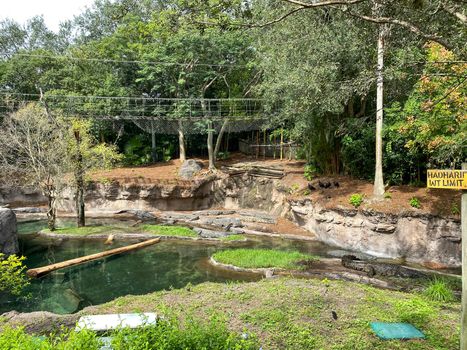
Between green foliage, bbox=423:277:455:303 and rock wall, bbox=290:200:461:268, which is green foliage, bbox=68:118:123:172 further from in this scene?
green foliage, bbox=423:277:455:303

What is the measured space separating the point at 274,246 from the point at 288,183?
5.94 metres

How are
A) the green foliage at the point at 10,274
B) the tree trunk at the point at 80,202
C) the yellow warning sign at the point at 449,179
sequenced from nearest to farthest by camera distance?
1. the yellow warning sign at the point at 449,179
2. the green foliage at the point at 10,274
3. the tree trunk at the point at 80,202

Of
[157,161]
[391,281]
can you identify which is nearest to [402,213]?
[391,281]

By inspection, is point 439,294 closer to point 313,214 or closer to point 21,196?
point 313,214

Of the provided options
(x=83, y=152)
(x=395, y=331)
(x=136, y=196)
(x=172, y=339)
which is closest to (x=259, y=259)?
(x=395, y=331)

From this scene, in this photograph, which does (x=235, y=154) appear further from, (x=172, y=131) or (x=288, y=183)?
(x=288, y=183)

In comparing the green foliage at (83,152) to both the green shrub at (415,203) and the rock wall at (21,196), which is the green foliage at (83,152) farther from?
the green shrub at (415,203)

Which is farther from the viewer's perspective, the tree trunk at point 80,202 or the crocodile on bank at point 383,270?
the tree trunk at point 80,202

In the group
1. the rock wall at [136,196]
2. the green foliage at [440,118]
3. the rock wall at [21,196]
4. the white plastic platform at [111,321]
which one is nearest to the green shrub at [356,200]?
the green foliage at [440,118]

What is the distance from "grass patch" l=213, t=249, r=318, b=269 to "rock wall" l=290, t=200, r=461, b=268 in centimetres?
313

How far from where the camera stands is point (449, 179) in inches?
164

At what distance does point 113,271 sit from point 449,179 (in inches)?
423

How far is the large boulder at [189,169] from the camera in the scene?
2464cm

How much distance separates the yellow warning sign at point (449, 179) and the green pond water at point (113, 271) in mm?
7500
